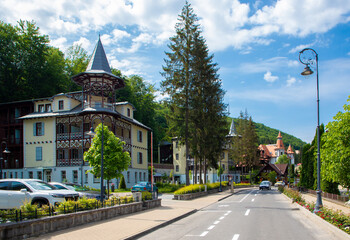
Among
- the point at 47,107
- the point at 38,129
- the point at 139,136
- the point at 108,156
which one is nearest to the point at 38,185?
the point at 108,156

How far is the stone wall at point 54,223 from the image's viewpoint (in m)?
9.53

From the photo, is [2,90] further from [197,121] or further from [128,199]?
[128,199]

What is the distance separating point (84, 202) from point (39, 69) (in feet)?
165

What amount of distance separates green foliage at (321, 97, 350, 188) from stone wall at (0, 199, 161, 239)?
409 inches

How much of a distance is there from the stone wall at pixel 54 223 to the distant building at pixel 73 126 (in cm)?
2503

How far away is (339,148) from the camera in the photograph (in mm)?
15023

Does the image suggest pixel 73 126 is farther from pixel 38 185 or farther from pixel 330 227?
pixel 330 227

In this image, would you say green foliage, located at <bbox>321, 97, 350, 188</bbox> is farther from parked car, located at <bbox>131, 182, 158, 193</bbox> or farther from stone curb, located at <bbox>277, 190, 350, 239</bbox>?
parked car, located at <bbox>131, 182, 158, 193</bbox>

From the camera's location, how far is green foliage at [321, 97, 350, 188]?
48.6ft

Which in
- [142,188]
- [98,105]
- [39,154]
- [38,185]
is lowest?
[142,188]

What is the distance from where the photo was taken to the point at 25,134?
45875 millimetres

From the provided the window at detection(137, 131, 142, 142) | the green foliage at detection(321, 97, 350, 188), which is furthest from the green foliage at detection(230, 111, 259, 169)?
the green foliage at detection(321, 97, 350, 188)

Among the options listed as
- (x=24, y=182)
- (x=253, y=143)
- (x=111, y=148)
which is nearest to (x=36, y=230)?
(x=24, y=182)

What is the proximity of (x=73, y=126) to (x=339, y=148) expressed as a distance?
121 ft
